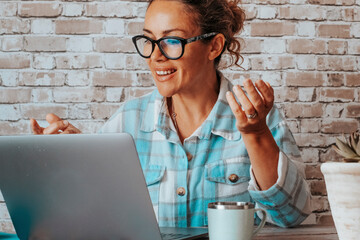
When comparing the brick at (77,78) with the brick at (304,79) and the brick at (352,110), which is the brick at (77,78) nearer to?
the brick at (304,79)

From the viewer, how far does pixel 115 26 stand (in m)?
2.16

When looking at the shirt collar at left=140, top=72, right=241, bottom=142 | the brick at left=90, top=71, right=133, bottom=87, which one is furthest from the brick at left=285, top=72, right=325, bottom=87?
the brick at left=90, top=71, right=133, bottom=87

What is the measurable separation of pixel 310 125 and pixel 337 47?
1.28 feet

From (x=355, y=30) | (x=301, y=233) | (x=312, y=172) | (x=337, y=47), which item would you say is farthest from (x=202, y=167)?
(x=355, y=30)

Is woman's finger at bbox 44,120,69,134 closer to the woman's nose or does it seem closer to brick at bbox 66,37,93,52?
the woman's nose

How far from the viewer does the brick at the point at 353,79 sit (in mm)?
2230

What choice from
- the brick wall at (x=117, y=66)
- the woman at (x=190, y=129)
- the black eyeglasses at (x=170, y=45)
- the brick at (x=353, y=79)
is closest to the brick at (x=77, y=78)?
the brick wall at (x=117, y=66)

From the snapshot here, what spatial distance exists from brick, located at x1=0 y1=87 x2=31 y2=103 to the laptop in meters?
1.30

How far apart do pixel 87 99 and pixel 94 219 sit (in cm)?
135

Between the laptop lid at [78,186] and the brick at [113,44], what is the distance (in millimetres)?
1317

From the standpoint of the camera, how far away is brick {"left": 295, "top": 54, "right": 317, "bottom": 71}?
7.23ft

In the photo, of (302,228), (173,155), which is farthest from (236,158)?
(302,228)

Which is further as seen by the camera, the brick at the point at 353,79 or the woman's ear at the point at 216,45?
the brick at the point at 353,79

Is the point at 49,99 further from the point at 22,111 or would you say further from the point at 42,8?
the point at 42,8
